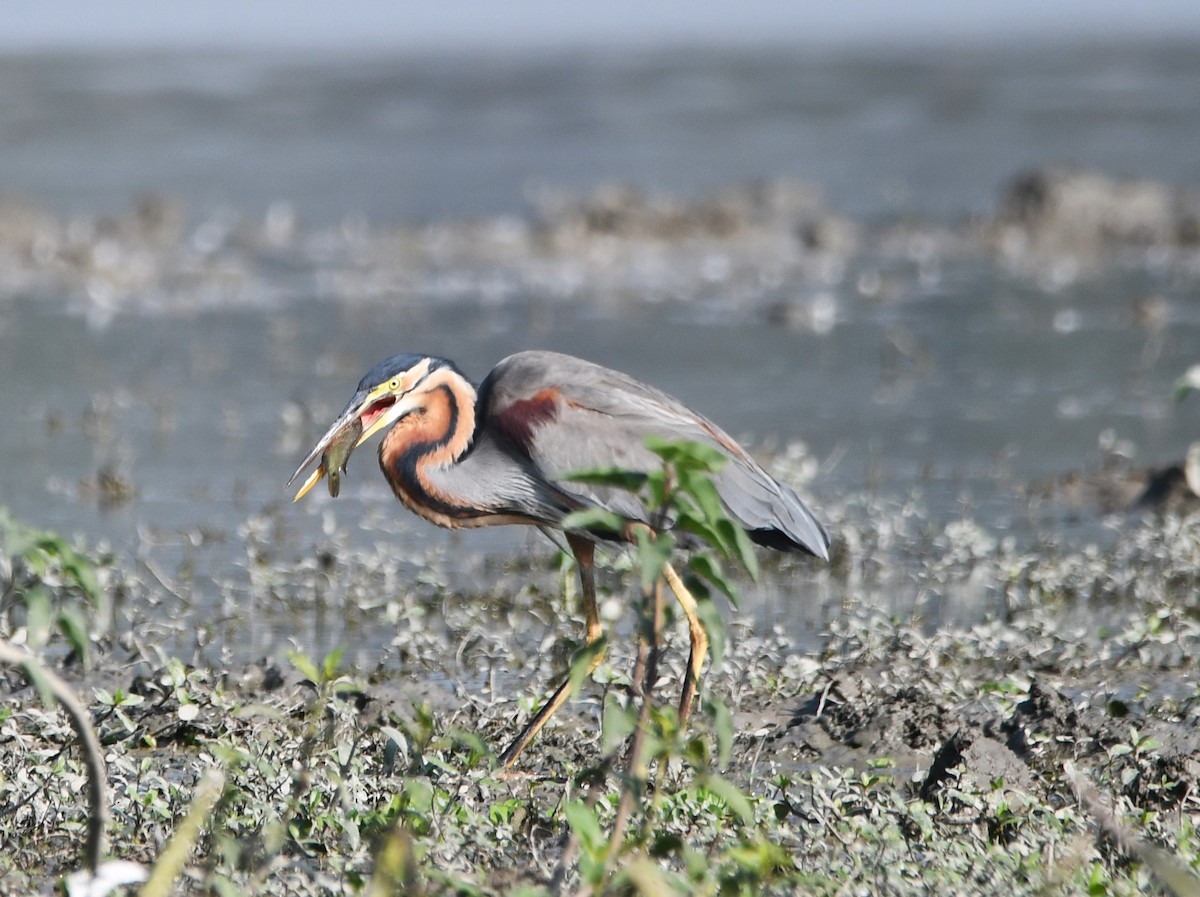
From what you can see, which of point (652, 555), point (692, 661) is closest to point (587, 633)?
point (692, 661)

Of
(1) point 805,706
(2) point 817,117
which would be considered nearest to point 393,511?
(1) point 805,706

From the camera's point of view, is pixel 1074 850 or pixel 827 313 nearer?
pixel 1074 850

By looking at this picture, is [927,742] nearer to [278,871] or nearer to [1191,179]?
[278,871]

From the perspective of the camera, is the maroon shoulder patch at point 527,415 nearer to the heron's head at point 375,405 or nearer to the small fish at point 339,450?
the heron's head at point 375,405

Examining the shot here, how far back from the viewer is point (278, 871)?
3566mm

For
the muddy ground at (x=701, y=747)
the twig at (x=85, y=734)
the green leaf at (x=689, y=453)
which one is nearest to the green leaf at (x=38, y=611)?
the twig at (x=85, y=734)

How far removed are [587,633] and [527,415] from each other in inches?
23.5

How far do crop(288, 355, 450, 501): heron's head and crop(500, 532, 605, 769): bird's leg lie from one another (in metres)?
0.56

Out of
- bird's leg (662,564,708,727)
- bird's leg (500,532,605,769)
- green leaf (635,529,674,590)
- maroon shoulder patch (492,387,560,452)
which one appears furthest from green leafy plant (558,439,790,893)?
maroon shoulder patch (492,387,560,452)

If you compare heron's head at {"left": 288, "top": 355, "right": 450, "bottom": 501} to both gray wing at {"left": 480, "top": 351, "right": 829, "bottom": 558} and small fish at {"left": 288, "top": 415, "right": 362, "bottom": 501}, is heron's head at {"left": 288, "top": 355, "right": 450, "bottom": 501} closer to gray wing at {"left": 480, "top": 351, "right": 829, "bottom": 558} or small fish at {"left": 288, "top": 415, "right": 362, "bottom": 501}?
small fish at {"left": 288, "top": 415, "right": 362, "bottom": 501}

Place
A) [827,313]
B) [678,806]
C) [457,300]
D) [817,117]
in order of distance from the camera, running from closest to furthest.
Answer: [678,806] → [827,313] → [457,300] → [817,117]

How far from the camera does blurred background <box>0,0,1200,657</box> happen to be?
766 centimetres

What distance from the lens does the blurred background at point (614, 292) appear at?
7660 mm

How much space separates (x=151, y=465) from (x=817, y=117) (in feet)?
69.8
